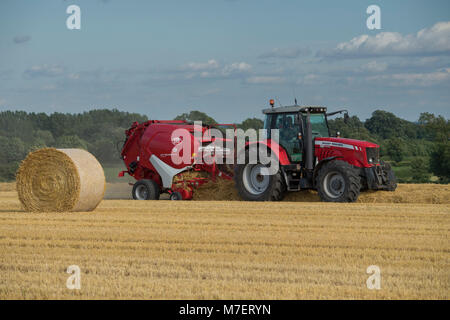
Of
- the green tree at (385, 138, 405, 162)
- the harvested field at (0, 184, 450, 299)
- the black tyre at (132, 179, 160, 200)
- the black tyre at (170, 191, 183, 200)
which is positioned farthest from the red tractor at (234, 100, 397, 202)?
the green tree at (385, 138, 405, 162)

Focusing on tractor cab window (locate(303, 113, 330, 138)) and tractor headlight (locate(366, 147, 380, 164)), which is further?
tractor cab window (locate(303, 113, 330, 138))

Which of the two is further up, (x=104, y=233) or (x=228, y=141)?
(x=228, y=141)

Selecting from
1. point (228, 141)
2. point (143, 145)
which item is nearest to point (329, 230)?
point (228, 141)

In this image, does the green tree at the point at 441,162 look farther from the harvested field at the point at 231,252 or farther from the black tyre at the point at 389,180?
the harvested field at the point at 231,252

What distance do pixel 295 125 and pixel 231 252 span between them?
6303 mm

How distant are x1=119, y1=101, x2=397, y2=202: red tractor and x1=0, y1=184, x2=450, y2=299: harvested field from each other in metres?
0.84

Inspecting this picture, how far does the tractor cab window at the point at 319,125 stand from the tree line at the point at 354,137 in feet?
6.96

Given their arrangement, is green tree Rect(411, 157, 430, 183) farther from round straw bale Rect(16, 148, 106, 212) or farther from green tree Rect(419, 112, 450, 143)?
round straw bale Rect(16, 148, 106, 212)

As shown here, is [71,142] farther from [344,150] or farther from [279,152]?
[344,150]

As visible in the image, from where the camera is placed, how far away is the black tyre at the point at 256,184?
1437 centimetres

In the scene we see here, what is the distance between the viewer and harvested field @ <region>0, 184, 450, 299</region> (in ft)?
20.4

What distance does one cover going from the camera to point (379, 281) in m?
6.45

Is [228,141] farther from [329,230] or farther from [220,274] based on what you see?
[220,274]
